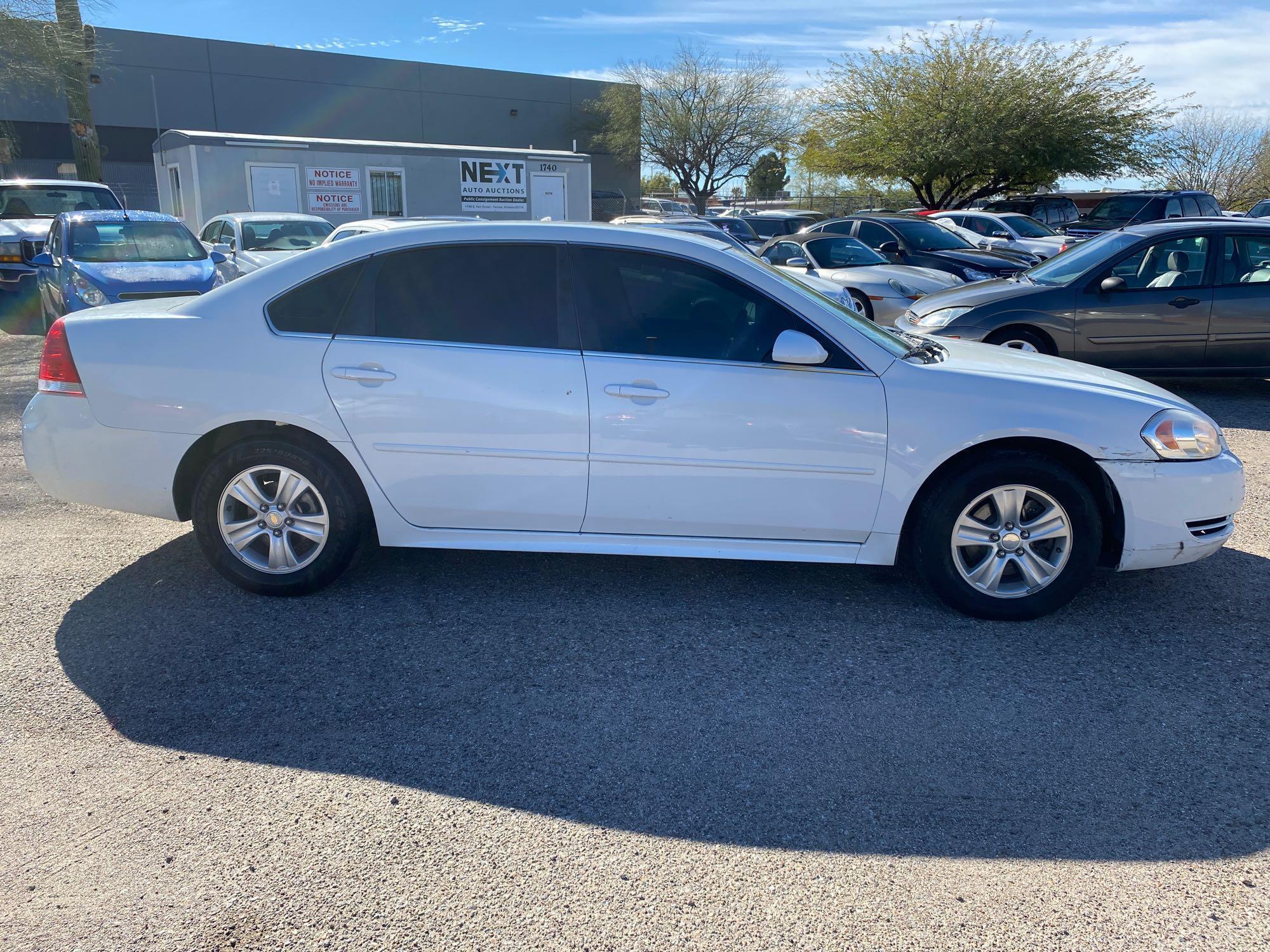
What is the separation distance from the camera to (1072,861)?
275cm

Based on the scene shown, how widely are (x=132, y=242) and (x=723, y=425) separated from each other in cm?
1023

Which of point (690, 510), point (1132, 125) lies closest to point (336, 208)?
point (690, 510)

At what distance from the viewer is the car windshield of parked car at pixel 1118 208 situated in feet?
71.9

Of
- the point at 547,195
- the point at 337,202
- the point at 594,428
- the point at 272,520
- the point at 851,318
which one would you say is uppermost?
the point at 547,195

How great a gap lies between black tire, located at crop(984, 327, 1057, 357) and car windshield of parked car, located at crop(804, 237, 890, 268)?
159 inches

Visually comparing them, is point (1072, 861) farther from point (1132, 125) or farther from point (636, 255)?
point (1132, 125)

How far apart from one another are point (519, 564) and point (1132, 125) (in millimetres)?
35929

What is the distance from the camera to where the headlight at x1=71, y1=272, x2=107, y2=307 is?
34.1 ft

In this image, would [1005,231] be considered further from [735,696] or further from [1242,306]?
[735,696]

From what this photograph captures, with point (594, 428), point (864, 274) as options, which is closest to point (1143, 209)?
point (864, 274)

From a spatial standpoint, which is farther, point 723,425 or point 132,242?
point 132,242

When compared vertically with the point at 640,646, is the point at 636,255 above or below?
above

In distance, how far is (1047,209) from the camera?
25.1 m

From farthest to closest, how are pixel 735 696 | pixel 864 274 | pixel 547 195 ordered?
pixel 547 195 < pixel 864 274 < pixel 735 696
